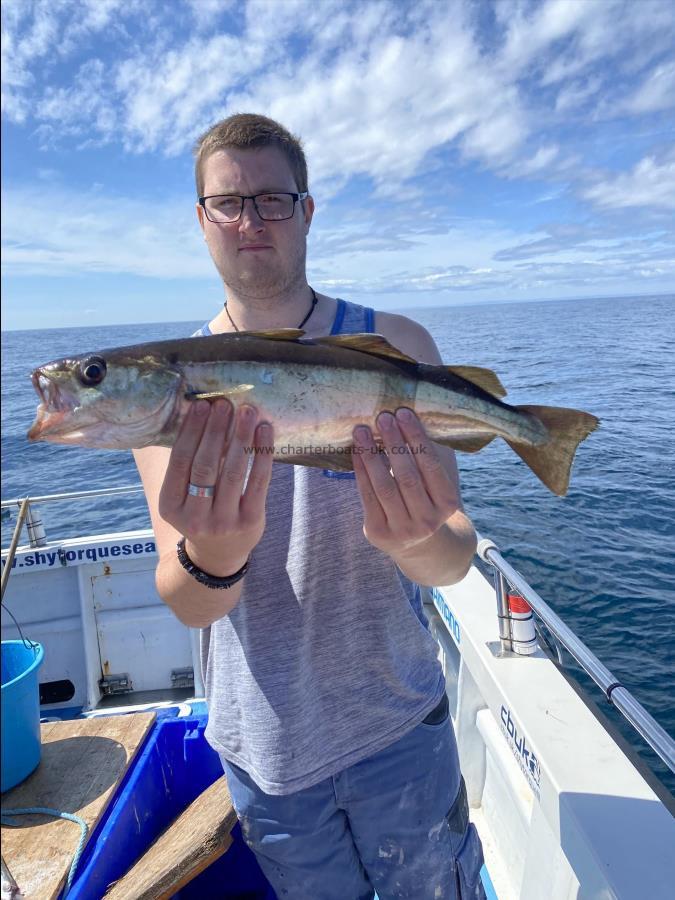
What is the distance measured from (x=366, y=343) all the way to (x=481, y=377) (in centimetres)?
68

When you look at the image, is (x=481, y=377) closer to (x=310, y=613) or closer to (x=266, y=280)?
(x=266, y=280)

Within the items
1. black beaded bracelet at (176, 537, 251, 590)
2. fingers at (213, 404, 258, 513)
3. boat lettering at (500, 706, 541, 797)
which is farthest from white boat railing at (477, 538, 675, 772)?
fingers at (213, 404, 258, 513)

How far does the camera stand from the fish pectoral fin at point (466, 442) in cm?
286

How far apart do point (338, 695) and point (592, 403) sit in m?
12.7

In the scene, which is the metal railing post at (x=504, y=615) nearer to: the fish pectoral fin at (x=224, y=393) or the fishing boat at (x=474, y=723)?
the fishing boat at (x=474, y=723)

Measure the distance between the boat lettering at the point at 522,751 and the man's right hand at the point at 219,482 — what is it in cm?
222

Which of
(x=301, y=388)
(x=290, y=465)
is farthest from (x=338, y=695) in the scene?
(x=301, y=388)

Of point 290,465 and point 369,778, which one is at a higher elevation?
point 290,465

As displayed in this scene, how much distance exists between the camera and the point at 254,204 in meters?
2.91

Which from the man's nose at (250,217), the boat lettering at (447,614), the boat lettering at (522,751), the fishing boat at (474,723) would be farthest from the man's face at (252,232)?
the boat lettering at (447,614)

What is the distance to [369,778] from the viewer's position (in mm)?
2652

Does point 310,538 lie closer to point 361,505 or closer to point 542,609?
point 361,505

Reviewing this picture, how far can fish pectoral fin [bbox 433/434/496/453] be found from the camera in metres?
2.86

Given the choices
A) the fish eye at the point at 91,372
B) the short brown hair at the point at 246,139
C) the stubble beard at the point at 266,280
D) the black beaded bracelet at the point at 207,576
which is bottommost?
the black beaded bracelet at the point at 207,576
